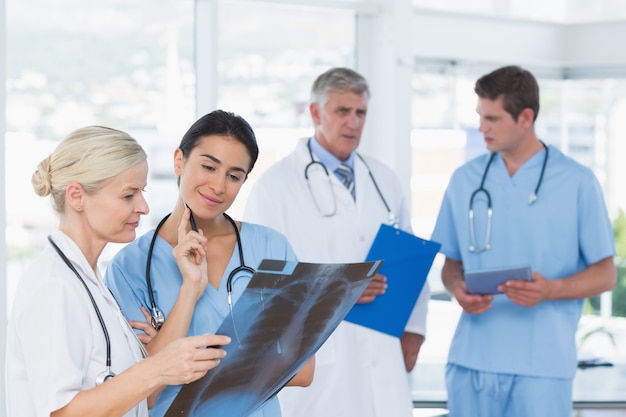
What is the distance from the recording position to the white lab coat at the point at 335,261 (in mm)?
2441

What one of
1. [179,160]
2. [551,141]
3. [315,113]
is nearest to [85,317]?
[179,160]

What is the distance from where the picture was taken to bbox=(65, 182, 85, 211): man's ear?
1.38m

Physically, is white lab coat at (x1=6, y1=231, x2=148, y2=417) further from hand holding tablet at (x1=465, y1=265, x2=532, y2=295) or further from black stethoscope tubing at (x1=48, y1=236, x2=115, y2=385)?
hand holding tablet at (x1=465, y1=265, x2=532, y2=295)

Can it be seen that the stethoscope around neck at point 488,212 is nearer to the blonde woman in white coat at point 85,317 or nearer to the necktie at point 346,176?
the necktie at point 346,176

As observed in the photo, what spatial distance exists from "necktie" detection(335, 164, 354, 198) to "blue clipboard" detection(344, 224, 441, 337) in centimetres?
27

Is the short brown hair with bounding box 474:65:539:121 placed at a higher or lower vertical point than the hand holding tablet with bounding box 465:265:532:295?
higher

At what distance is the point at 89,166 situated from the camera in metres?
1.38

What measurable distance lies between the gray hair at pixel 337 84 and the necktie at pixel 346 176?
204 millimetres

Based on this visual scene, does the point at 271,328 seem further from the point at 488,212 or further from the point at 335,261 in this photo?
the point at 488,212

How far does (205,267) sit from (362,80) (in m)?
1.25

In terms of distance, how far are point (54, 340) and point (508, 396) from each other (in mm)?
1584

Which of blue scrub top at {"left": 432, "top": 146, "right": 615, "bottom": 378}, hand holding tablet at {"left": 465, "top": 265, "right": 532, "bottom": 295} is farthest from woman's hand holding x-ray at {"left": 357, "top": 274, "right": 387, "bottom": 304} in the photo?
blue scrub top at {"left": 432, "top": 146, "right": 615, "bottom": 378}

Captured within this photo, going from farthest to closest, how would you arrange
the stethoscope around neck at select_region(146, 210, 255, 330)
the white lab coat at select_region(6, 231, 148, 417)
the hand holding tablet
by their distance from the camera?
1. the hand holding tablet
2. the stethoscope around neck at select_region(146, 210, 255, 330)
3. the white lab coat at select_region(6, 231, 148, 417)

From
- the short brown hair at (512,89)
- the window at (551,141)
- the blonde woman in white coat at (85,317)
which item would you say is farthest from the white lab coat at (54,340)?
the window at (551,141)
